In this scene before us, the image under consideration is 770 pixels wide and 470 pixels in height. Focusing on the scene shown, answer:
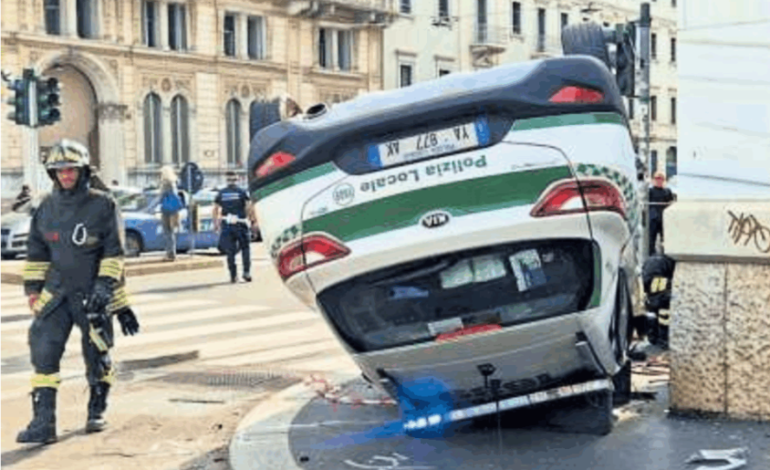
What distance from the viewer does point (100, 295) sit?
7.00 metres

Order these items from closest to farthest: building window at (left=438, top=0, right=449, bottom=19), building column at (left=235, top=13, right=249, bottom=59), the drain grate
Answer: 1. the drain grate
2. building column at (left=235, top=13, right=249, bottom=59)
3. building window at (left=438, top=0, right=449, bottom=19)

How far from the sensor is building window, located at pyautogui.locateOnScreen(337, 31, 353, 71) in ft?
169

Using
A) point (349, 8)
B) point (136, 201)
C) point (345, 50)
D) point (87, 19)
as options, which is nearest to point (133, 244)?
point (136, 201)

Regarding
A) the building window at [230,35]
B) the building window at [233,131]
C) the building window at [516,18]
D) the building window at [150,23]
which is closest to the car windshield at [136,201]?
the building window at [150,23]

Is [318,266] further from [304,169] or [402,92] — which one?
[402,92]

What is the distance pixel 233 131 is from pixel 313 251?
4094 cm

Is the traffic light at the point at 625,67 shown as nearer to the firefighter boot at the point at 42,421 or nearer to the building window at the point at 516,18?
the firefighter boot at the point at 42,421

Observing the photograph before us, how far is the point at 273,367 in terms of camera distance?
9.69 m

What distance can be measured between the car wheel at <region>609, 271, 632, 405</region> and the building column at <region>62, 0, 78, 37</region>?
3535cm

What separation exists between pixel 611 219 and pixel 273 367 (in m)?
5.16

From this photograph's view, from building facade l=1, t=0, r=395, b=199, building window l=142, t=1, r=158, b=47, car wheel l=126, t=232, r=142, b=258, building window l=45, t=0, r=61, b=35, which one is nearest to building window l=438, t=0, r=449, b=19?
building facade l=1, t=0, r=395, b=199

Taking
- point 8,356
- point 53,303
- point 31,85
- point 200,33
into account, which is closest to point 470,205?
point 53,303

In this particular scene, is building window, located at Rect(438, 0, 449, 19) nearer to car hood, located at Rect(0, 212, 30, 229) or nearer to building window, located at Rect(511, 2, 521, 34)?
building window, located at Rect(511, 2, 521, 34)

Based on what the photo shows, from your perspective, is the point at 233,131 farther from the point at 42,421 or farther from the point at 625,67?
the point at 42,421
